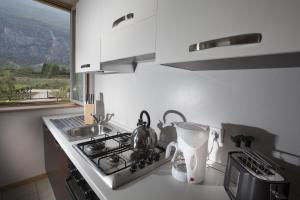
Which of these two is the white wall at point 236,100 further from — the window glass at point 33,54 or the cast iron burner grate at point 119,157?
the window glass at point 33,54

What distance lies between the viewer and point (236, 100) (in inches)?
32.9

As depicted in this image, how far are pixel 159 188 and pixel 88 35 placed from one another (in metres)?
1.31

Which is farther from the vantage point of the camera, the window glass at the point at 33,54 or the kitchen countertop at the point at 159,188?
the window glass at the point at 33,54

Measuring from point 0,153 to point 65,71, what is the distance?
1.21 meters

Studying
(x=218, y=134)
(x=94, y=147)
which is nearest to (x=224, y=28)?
(x=218, y=134)

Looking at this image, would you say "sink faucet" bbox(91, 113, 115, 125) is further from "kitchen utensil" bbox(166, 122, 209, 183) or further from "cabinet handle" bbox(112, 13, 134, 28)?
"kitchen utensil" bbox(166, 122, 209, 183)

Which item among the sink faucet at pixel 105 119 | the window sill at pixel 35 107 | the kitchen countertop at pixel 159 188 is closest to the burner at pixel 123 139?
the kitchen countertop at pixel 159 188

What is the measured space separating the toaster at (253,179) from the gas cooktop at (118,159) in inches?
15.6

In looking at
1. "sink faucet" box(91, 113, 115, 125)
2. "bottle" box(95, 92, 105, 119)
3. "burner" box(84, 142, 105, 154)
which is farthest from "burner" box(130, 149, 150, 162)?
"bottle" box(95, 92, 105, 119)

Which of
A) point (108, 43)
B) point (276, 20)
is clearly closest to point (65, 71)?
point (108, 43)

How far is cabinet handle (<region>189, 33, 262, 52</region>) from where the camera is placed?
0.46 meters

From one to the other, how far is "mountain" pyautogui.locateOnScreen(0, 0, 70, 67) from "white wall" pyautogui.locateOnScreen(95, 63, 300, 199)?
1.51 meters

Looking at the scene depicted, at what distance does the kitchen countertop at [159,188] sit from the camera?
0.68 m

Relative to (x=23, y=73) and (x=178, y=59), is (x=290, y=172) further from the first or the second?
(x=23, y=73)
